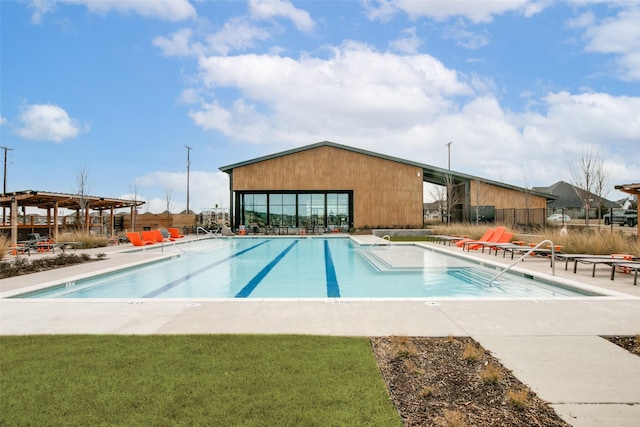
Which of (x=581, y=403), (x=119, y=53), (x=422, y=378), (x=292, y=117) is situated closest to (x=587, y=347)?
(x=581, y=403)

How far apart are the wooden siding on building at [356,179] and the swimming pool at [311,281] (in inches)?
592

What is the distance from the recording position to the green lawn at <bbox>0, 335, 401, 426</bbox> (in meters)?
2.50

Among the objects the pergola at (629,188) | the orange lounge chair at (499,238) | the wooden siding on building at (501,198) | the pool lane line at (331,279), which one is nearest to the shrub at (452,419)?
the pool lane line at (331,279)

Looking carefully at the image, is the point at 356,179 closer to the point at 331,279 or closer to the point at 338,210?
the point at 338,210

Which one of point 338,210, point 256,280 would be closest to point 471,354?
point 256,280

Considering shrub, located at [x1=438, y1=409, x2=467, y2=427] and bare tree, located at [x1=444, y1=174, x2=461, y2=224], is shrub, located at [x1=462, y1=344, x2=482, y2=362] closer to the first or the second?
shrub, located at [x1=438, y1=409, x2=467, y2=427]

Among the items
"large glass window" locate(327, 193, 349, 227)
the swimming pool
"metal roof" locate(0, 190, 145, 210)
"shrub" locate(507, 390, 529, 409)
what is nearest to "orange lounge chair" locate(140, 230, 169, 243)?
"metal roof" locate(0, 190, 145, 210)

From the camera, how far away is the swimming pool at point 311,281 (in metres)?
7.89

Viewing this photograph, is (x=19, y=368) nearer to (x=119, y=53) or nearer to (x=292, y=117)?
(x=119, y=53)

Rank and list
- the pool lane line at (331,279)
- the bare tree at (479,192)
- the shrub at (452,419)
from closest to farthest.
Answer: the shrub at (452,419)
the pool lane line at (331,279)
the bare tree at (479,192)

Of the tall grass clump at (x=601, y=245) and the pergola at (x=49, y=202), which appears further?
the pergola at (x=49, y=202)

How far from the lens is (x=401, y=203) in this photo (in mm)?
28750

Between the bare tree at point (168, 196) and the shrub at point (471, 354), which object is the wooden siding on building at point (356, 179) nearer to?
the bare tree at point (168, 196)

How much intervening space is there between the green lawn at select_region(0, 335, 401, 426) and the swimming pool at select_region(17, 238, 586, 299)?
3.98m
